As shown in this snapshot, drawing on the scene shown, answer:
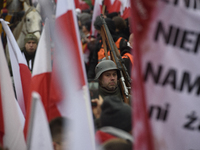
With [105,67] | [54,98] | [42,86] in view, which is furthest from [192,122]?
[105,67]

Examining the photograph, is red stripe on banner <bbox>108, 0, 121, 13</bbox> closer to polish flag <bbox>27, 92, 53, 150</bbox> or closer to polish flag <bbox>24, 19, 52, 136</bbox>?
polish flag <bbox>24, 19, 52, 136</bbox>

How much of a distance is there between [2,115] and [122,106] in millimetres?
989

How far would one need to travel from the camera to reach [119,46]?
6.66 metres

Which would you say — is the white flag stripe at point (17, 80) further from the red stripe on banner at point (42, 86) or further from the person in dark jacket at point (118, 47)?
the person in dark jacket at point (118, 47)

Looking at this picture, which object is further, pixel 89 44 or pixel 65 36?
pixel 89 44

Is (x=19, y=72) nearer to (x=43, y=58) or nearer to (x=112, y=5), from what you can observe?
(x=43, y=58)

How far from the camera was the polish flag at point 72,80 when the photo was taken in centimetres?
291

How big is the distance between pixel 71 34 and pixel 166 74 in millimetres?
1047

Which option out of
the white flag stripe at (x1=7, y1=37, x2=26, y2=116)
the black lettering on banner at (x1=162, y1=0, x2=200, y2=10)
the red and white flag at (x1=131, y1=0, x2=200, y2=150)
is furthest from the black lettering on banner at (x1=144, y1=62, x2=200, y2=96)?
the white flag stripe at (x1=7, y1=37, x2=26, y2=116)

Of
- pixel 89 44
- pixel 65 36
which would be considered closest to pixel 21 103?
pixel 65 36

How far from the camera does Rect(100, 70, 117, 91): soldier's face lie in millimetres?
5277

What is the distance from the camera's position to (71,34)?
3301mm

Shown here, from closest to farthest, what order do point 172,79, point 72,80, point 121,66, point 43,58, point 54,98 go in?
1. point 172,79
2. point 72,80
3. point 54,98
4. point 43,58
5. point 121,66

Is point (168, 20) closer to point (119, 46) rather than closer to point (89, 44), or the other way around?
point (119, 46)
